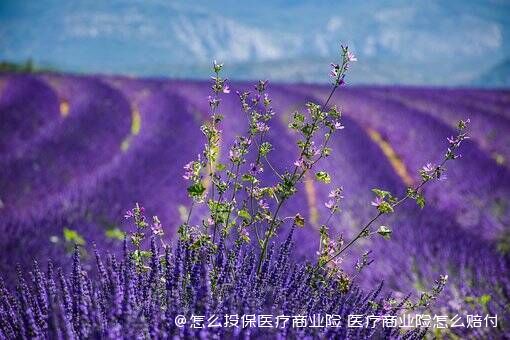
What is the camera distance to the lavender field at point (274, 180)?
12.5 feet

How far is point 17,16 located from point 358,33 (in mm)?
49809

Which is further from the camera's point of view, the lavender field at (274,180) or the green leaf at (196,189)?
the lavender field at (274,180)

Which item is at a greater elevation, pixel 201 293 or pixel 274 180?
pixel 274 180

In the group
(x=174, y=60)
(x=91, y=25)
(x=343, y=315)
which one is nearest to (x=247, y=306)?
(x=343, y=315)

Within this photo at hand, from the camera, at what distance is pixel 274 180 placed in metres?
5.94

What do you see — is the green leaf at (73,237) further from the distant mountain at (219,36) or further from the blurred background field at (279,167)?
the distant mountain at (219,36)

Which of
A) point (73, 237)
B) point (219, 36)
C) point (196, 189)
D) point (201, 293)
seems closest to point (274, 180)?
point (73, 237)

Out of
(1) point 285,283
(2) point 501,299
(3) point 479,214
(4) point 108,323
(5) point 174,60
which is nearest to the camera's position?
(4) point 108,323

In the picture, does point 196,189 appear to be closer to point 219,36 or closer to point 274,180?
point 274,180

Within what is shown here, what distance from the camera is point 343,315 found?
6.35 ft

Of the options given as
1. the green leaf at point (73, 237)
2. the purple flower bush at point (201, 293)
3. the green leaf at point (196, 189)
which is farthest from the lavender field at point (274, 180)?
the green leaf at point (196, 189)

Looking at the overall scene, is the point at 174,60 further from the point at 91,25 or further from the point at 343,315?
the point at 343,315

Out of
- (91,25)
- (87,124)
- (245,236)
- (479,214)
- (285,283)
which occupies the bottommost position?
(285,283)

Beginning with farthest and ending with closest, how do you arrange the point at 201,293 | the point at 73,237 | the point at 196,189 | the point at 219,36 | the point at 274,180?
the point at 219,36 < the point at 274,180 < the point at 73,237 < the point at 196,189 < the point at 201,293
